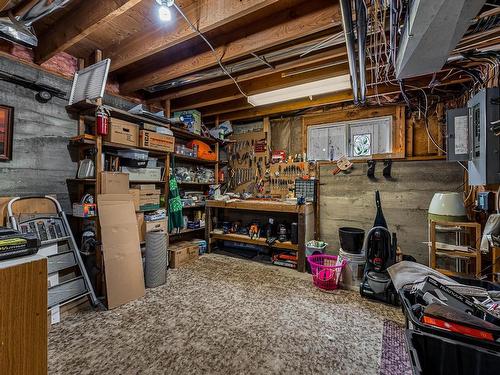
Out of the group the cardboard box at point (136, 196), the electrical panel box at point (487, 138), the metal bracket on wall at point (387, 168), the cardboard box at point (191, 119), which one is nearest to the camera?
the electrical panel box at point (487, 138)

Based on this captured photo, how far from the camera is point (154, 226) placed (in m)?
3.10

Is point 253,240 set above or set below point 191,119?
below

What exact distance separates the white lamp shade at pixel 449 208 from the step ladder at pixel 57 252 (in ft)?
11.6

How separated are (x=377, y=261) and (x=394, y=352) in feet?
3.36

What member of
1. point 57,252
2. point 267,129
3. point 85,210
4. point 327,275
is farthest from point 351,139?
point 57,252

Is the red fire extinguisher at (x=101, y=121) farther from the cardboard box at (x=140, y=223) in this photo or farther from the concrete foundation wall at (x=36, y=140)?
the cardboard box at (x=140, y=223)

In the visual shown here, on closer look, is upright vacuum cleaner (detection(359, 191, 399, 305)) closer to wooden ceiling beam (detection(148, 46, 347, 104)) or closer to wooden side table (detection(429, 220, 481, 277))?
wooden side table (detection(429, 220, 481, 277))

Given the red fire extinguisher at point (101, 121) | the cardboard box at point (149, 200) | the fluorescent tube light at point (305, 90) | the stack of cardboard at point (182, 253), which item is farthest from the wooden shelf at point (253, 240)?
the red fire extinguisher at point (101, 121)

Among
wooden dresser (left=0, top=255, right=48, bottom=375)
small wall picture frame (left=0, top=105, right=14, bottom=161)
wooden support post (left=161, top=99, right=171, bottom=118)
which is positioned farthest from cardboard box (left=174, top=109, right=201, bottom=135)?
wooden dresser (left=0, top=255, right=48, bottom=375)

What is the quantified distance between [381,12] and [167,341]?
114 inches

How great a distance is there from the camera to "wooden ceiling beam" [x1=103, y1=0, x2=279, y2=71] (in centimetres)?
169

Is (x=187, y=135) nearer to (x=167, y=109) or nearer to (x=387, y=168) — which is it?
(x=167, y=109)

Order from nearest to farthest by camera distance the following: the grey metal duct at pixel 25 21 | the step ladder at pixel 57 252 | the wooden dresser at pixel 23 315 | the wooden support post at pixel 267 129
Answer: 1. the wooden dresser at pixel 23 315
2. the grey metal duct at pixel 25 21
3. the step ladder at pixel 57 252
4. the wooden support post at pixel 267 129

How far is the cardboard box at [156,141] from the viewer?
295 centimetres
